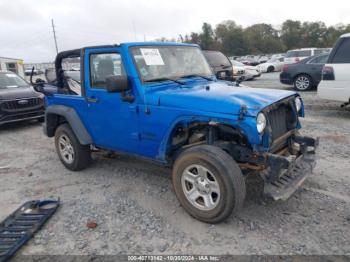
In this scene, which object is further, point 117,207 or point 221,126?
point 117,207

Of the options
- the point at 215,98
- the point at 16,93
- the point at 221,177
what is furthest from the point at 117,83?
the point at 16,93

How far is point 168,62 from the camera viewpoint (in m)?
4.12

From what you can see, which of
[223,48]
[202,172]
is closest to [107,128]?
[202,172]

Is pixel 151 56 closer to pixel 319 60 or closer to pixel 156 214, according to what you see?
pixel 156 214

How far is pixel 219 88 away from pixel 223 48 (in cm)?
6912

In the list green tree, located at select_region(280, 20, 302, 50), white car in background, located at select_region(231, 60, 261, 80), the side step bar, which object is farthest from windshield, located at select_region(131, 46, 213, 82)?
green tree, located at select_region(280, 20, 302, 50)

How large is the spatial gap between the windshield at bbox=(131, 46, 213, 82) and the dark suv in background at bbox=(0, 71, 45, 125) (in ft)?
19.3

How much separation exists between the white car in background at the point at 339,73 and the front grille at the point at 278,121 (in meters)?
4.02

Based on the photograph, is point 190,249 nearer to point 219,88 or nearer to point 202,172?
point 202,172

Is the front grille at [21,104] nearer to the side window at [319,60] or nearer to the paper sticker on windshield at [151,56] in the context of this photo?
the paper sticker on windshield at [151,56]

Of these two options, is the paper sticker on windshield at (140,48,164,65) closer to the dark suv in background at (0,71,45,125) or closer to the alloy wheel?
the alloy wheel

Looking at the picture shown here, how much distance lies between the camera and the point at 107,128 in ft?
14.1

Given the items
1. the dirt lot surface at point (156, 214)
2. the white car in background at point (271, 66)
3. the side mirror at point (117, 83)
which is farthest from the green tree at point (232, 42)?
the side mirror at point (117, 83)

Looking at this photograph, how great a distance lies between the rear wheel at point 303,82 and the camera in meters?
12.0
